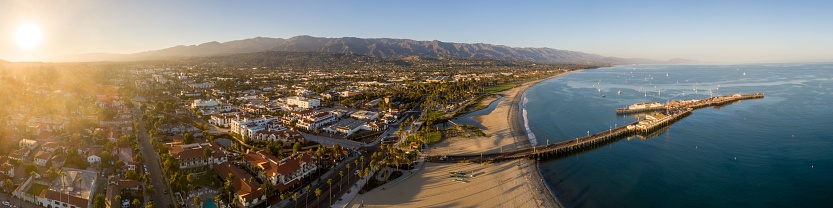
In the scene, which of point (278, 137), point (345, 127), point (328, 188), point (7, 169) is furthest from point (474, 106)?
point (7, 169)

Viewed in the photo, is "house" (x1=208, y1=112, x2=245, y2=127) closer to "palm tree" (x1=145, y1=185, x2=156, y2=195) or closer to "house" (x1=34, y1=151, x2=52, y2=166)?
"house" (x1=34, y1=151, x2=52, y2=166)

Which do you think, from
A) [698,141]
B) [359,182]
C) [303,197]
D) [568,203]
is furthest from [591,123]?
[303,197]

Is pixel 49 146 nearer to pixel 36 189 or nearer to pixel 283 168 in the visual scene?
pixel 36 189

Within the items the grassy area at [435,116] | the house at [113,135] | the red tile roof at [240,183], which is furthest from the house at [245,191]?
the grassy area at [435,116]

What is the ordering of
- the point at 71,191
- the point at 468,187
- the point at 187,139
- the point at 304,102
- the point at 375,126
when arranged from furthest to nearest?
the point at 304,102
the point at 375,126
the point at 187,139
the point at 468,187
the point at 71,191

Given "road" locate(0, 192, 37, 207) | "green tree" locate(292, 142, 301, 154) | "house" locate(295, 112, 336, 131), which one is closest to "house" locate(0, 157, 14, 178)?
"road" locate(0, 192, 37, 207)

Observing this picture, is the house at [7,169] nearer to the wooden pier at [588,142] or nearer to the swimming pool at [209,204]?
the swimming pool at [209,204]
